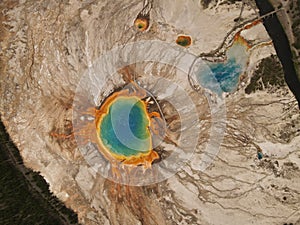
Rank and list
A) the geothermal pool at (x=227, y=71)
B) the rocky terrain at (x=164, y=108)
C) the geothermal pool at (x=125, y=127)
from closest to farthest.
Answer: the rocky terrain at (x=164, y=108) < the geothermal pool at (x=227, y=71) < the geothermal pool at (x=125, y=127)

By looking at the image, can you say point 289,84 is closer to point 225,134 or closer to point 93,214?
point 225,134

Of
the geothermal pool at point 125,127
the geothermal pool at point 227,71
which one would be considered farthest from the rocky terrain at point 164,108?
the geothermal pool at point 125,127

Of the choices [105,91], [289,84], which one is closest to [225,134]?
[289,84]

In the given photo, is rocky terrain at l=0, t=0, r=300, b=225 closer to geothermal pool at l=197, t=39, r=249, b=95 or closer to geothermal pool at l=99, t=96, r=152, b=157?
geothermal pool at l=197, t=39, r=249, b=95

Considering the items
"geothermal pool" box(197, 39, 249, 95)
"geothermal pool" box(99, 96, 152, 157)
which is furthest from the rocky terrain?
"geothermal pool" box(99, 96, 152, 157)

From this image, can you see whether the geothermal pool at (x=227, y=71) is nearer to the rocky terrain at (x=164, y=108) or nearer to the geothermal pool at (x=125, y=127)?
the rocky terrain at (x=164, y=108)

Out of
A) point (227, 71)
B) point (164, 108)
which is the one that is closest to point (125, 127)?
point (164, 108)

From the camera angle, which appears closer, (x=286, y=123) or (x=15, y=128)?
(x=286, y=123)

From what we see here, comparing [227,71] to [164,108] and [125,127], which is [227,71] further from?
[125,127]
